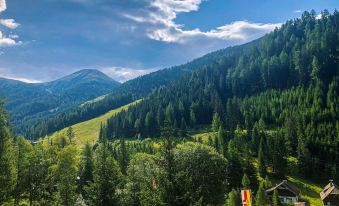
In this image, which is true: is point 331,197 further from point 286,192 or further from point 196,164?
point 196,164

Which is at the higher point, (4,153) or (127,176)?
(4,153)

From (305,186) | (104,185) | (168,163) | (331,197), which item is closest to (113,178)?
(104,185)

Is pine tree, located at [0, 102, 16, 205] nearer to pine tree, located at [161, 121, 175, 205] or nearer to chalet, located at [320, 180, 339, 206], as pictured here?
pine tree, located at [161, 121, 175, 205]

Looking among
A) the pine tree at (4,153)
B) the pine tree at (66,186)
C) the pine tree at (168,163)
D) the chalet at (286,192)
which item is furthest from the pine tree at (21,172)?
the chalet at (286,192)

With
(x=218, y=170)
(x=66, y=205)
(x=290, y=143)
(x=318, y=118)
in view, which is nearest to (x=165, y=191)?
(x=66, y=205)

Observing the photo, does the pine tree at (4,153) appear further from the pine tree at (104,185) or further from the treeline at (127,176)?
the pine tree at (104,185)

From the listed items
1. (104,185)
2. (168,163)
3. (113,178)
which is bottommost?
(104,185)

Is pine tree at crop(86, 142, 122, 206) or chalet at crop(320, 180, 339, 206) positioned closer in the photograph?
pine tree at crop(86, 142, 122, 206)

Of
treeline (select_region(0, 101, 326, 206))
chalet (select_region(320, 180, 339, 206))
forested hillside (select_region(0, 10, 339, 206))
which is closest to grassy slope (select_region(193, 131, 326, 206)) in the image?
forested hillside (select_region(0, 10, 339, 206))

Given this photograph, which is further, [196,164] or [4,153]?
[196,164]

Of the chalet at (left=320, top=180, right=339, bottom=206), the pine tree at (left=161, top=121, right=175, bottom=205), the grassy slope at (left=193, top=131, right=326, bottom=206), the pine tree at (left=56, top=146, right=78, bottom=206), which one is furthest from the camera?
the grassy slope at (left=193, top=131, right=326, bottom=206)

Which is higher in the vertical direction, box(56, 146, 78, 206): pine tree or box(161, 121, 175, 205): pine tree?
box(161, 121, 175, 205): pine tree

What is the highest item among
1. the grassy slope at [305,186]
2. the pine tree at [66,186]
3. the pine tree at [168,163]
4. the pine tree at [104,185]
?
the pine tree at [168,163]

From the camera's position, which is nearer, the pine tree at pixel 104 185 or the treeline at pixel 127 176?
the treeline at pixel 127 176
